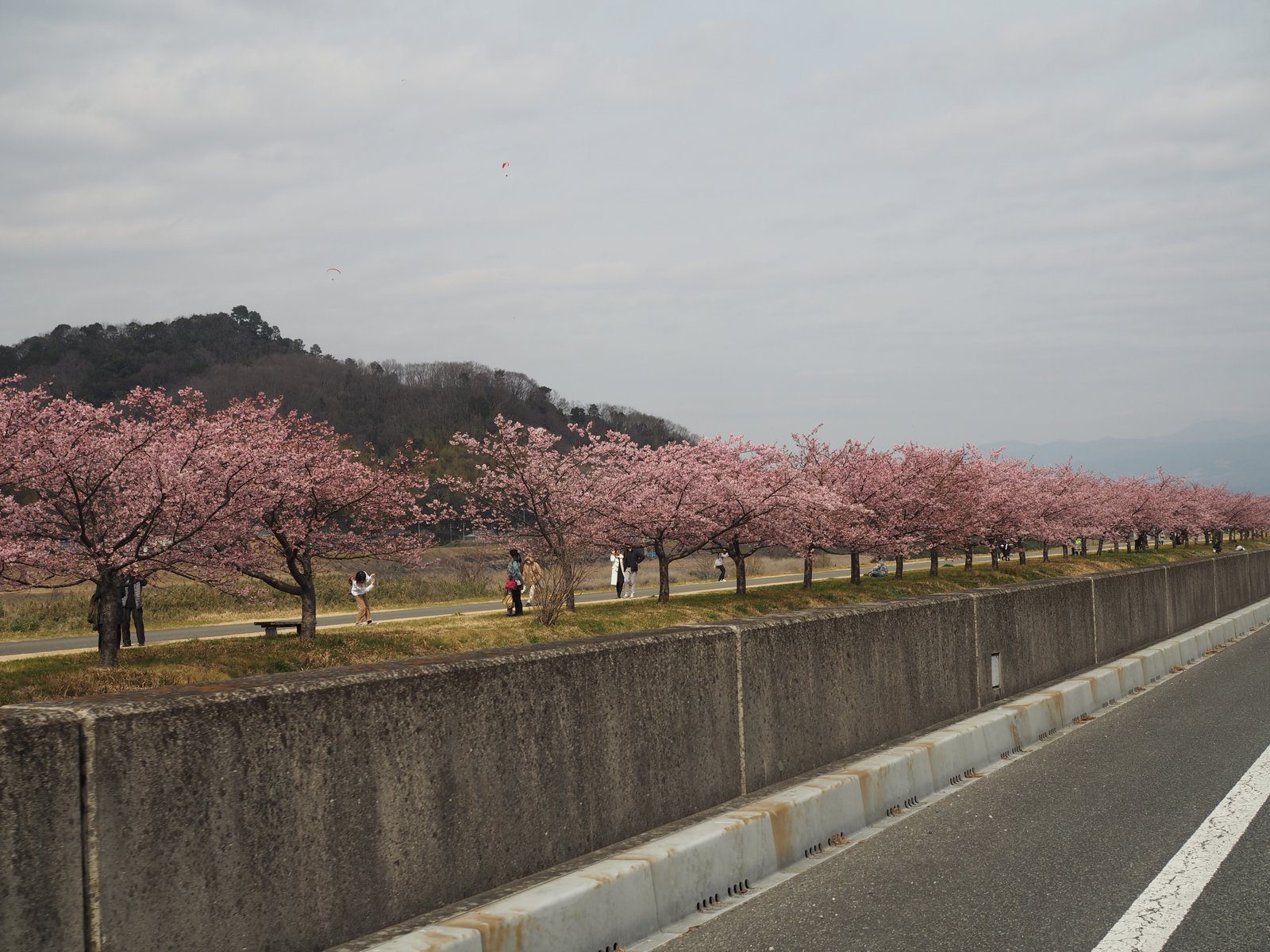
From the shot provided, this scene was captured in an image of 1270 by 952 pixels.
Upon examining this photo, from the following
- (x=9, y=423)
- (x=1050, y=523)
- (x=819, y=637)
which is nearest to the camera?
(x=819, y=637)

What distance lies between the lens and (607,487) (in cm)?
2980

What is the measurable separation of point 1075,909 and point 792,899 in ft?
4.21

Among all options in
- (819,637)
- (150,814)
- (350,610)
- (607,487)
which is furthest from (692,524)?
(150,814)

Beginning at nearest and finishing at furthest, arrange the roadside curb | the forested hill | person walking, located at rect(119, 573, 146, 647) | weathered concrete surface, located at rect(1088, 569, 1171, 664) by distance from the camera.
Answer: the roadside curb
weathered concrete surface, located at rect(1088, 569, 1171, 664)
person walking, located at rect(119, 573, 146, 647)
the forested hill

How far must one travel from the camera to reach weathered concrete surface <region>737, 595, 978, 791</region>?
767 cm

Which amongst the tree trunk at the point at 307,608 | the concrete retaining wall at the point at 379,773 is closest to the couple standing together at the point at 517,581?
the tree trunk at the point at 307,608

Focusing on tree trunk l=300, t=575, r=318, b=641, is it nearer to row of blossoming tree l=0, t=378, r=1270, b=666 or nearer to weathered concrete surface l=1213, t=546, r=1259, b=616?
row of blossoming tree l=0, t=378, r=1270, b=666

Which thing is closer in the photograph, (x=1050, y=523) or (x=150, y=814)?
(x=150, y=814)

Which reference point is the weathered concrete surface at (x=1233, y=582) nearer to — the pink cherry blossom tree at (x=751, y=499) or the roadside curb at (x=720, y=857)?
the pink cherry blossom tree at (x=751, y=499)

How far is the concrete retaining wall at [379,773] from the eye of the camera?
147 inches

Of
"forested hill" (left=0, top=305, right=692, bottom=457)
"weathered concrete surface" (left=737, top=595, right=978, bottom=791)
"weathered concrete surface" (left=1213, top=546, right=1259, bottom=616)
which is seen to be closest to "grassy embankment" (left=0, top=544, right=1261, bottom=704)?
"weathered concrete surface" (left=737, top=595, right=978, bottom=791)

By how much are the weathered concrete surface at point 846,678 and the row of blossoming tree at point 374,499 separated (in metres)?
12.8

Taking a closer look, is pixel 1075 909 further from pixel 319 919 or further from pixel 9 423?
pixel 9 423

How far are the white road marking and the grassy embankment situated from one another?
7.39 m
